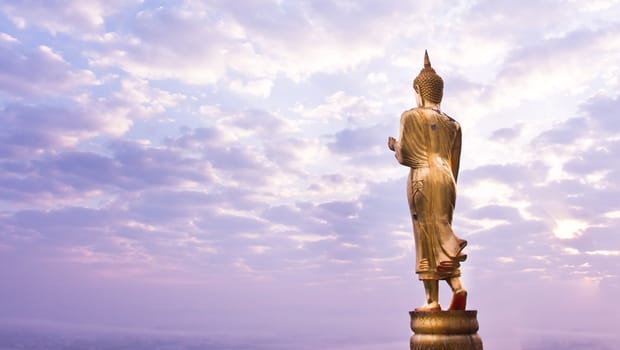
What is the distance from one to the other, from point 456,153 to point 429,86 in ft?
4.78

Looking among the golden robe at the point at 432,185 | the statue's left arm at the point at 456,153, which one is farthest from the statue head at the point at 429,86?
the statue's left arm at the point at 456,153

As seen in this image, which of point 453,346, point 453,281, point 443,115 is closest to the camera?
point 453,346

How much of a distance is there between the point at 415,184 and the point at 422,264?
1488 millimetres

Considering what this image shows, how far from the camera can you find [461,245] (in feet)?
37.0

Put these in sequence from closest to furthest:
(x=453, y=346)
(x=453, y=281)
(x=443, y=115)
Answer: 1. (x=453, y=346)
2. (x=453, y=281)
3. (x=443, y=115)

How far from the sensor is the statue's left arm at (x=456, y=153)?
12.6 metres

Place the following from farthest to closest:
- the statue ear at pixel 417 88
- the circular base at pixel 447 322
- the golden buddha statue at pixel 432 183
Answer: the statue ear at pixel 417 88
the golden buddha statue at pixel 432 183
the circular base at pixel 447 322

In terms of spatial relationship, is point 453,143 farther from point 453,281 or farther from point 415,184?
point 453,281

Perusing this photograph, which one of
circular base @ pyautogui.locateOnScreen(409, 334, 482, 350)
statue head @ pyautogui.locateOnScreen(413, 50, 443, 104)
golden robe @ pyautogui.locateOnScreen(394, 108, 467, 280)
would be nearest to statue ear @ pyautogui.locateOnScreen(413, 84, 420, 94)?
statue head @ pyautogui.locateOnScreen(413, 50, 443, 104)

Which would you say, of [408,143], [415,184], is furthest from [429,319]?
[408,143]

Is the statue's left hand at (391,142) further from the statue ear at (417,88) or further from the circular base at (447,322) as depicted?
the circular base at (447,322)

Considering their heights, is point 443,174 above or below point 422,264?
above

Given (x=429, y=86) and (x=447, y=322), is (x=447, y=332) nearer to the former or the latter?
(x=447, y=322)

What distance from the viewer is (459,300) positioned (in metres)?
11.2
